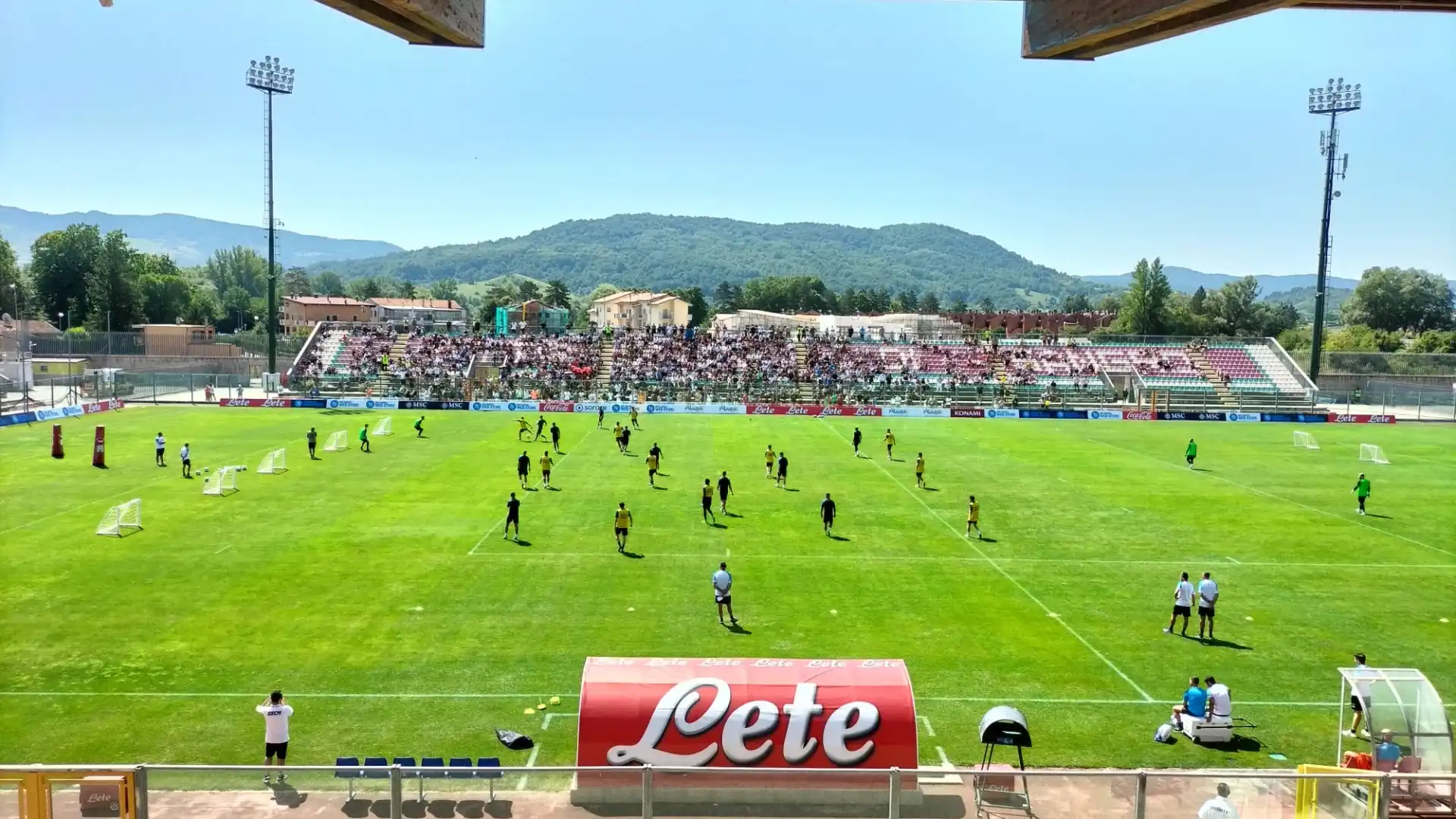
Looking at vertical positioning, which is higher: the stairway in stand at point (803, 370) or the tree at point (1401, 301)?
the tree at point (1401, 301)

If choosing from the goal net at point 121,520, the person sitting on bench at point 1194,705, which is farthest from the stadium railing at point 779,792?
the goal net at point 121,520

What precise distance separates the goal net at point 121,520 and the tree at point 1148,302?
394ft

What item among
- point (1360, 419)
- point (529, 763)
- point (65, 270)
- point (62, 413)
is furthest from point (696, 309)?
point (529, 763)

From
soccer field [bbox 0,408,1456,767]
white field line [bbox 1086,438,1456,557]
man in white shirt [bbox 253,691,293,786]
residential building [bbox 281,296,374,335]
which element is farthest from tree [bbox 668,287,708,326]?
man in white shirt [bbox 253,691,293,786]

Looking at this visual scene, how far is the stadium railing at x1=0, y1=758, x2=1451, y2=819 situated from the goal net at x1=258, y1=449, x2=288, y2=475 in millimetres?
23614

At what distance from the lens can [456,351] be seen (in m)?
73.6

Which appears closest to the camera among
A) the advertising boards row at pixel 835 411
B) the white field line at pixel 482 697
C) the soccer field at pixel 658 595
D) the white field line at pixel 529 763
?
the white field line at pixel 529 763

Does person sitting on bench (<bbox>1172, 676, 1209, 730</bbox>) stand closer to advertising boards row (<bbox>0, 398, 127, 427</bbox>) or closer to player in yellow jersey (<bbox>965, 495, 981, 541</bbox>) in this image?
player in yellow jersey (<bbox>965, 495, 981, 541</bbox>)

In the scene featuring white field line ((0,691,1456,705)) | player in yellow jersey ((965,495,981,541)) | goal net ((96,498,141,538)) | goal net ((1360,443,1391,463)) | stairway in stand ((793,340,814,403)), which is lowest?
white field line ((0,691,1456,705))

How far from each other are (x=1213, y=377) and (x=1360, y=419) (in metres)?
12.6

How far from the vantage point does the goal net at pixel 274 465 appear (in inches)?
1297

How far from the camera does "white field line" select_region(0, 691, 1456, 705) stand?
13.9 metres

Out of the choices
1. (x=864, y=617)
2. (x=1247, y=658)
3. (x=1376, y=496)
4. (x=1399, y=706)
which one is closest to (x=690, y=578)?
(x=864, y=617)

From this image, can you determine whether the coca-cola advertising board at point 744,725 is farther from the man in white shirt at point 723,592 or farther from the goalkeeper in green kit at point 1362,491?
the goalkeeper in green kit at point 1362,491
